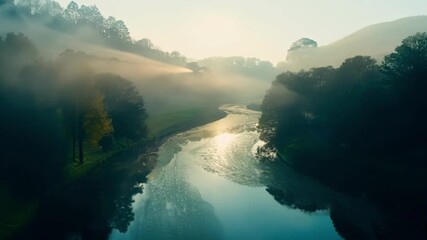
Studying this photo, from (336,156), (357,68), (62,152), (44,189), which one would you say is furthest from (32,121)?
(357,68)

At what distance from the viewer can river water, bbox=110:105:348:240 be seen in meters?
52.1

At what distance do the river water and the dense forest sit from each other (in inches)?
203

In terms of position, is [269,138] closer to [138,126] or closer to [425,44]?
[138,126]

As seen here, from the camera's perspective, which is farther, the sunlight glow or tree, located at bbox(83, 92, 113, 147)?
the sunlight glow

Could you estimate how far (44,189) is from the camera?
193 ft

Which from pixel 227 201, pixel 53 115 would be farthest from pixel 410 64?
pixel 53 115

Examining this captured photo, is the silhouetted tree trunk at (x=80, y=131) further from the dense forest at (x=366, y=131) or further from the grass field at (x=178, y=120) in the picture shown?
the dense forest at (x=366, y=131)

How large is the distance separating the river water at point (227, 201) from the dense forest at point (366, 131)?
16.9 ft

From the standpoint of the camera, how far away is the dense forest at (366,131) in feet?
206

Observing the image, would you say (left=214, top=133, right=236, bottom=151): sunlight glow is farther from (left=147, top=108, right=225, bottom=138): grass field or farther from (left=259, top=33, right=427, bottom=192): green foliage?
(left=147, top=108, right=225, bottom=138): grass field

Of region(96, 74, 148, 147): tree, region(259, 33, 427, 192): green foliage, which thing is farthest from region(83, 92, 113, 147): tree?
region(259, 33, 427, 192): green foliage

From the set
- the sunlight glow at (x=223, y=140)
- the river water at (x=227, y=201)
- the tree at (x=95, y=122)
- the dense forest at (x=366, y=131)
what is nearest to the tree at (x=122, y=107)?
the river water at (x=227, y=201)

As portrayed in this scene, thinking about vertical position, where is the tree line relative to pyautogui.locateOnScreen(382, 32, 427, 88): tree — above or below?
below

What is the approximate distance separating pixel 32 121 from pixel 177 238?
42.3 m
